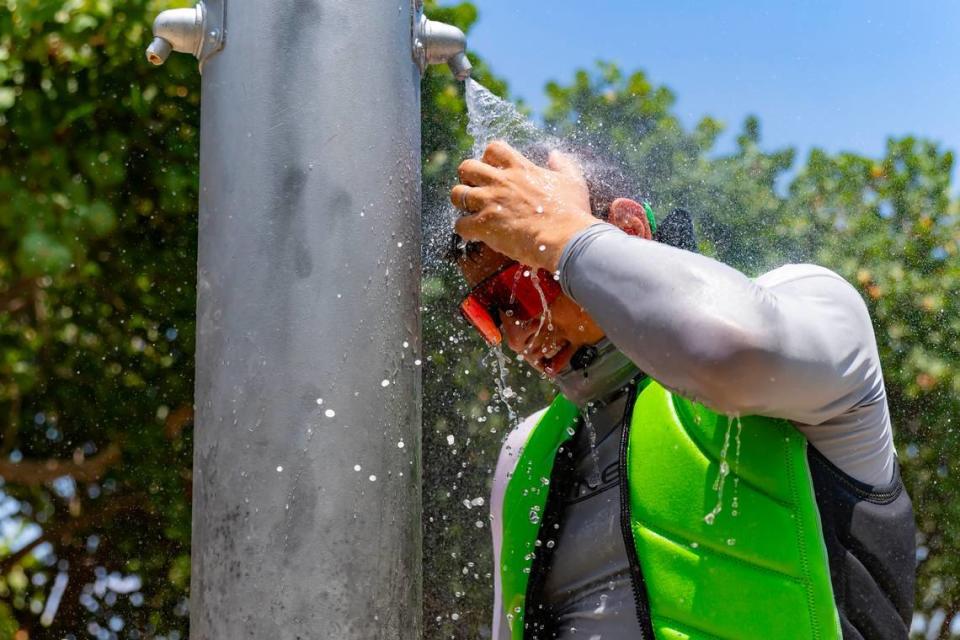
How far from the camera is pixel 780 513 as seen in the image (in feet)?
5.30

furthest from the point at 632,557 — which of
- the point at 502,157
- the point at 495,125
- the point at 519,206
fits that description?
the point at 495,125

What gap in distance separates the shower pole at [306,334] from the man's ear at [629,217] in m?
0.56

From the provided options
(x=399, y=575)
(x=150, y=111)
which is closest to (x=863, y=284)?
(x=150, y=111)

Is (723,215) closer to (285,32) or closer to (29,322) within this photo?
(29,322)

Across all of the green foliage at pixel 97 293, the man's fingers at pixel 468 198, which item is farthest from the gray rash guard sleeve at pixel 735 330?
the green foliage at pixel 97 293

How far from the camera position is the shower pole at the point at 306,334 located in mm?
1433

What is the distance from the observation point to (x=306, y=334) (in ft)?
4.76

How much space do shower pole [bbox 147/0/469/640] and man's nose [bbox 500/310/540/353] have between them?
50 cm

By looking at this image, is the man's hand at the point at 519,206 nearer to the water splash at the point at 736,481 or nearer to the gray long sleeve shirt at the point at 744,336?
A: the gray long sleeve shirt at the point at 744,336

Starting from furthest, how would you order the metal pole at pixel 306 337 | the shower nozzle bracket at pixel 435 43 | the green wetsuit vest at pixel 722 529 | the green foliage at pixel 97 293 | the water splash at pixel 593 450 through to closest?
the green foliage at pixel 97 293, the water splash at pixel 593 450, the shower nozzle bracket at pixel 435 43, the green wetsuit vest at pixel 722 529, the metal pole at pixel 306 337

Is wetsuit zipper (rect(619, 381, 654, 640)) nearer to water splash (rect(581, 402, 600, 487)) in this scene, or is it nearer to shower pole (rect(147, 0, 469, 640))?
water splash (rect(581, 402, 600, 487))

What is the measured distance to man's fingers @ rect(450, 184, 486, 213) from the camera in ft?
5.80

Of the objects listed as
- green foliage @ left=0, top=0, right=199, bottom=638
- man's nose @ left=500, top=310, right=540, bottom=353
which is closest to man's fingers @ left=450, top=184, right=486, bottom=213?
man's nose @ left=500, top=310, right=540, bottom=353

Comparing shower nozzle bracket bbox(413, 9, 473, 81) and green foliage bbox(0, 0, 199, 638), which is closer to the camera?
shower nozzle bracket bbox(413, 9, 473, 81)
